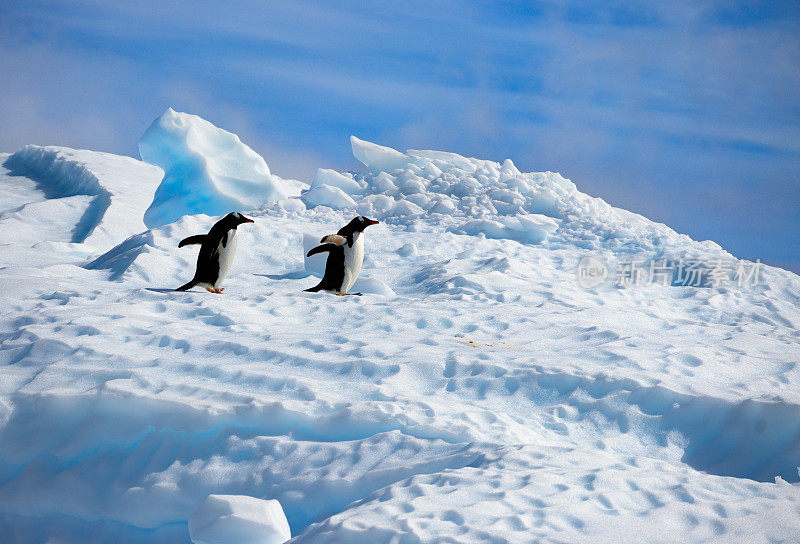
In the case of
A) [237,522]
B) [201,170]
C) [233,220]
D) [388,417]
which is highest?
[201,170]

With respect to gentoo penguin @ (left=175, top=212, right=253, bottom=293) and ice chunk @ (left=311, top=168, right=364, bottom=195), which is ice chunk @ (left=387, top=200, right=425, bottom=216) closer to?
ice chunk @ (left=311, top=168, right=364, bottom=195)

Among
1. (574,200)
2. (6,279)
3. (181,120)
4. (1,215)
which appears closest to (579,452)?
(6,279)

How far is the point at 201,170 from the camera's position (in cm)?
1336

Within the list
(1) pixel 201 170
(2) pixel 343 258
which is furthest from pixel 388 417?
(1) pixel 201 170

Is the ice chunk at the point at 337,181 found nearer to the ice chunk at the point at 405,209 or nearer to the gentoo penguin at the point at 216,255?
the ice chunk at the point at 405,209

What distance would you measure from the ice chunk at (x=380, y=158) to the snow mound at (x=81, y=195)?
5.33 meters

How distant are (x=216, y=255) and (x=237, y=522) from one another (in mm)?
4248

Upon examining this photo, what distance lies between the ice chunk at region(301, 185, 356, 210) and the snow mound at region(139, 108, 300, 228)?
0.90 meters

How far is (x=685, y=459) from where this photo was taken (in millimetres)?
3619

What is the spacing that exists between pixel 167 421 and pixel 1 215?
41.6ft

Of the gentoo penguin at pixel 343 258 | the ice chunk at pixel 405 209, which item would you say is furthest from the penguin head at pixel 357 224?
the ice chunk at pixel 405 209

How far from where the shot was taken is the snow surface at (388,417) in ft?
8.00

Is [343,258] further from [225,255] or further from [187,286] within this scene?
[187,286]

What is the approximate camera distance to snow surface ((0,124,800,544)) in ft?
8.00
